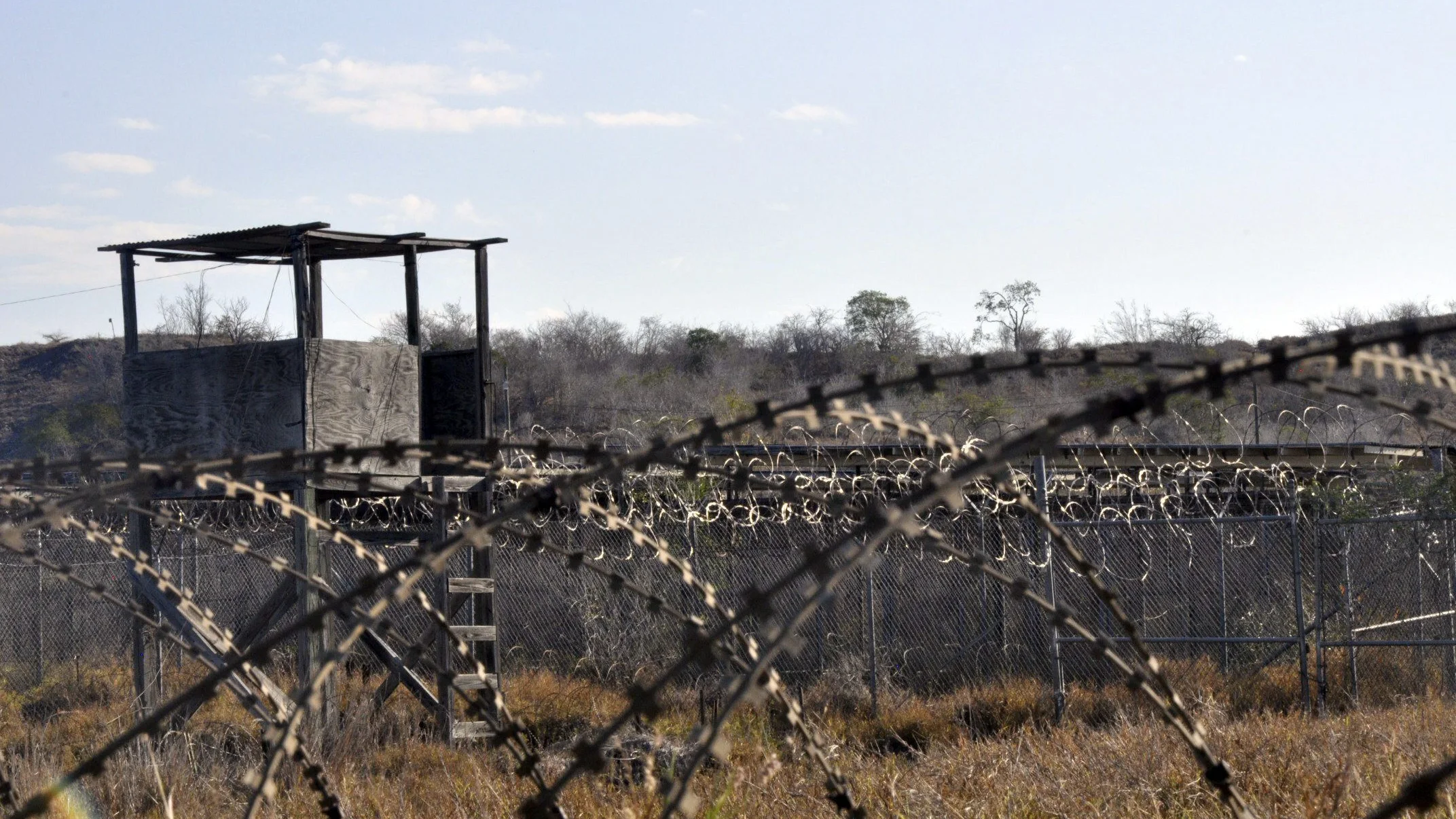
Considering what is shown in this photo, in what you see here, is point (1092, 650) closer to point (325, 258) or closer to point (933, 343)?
point (325, 258)

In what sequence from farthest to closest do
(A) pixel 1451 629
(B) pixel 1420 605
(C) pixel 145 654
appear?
(A) pixel 1451 629
(B) pixel 1420 605
(C) pixel 145 654

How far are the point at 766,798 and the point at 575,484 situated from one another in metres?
4.22

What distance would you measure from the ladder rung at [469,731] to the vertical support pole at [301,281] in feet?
10.6

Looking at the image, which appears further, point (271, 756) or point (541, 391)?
point (541, 391)

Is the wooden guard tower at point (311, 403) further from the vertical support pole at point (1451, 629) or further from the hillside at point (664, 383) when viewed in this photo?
the hillside at point (664, 383)

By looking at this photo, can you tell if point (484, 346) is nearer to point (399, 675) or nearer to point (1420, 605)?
point (399, 675)

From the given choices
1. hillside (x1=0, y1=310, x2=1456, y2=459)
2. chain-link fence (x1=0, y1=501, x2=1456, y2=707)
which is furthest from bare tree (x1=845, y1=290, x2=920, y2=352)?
chain-link fence (x1=0, y1=501, x2=1456, y2=707)

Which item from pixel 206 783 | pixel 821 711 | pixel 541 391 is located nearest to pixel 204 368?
pixel 206 783

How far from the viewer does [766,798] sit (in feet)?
19.2

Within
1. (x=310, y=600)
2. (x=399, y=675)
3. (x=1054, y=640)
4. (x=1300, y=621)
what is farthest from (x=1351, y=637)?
(x=310, y=600)

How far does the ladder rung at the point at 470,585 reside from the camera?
10.5m

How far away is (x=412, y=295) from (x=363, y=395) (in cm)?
161

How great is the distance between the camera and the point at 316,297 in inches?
428

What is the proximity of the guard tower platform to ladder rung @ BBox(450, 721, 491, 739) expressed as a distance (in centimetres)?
202
